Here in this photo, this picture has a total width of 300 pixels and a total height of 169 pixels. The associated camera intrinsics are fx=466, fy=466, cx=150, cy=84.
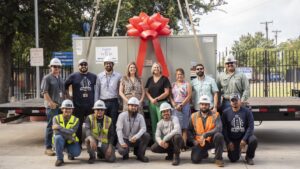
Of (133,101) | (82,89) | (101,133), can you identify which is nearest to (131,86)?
(133,101)

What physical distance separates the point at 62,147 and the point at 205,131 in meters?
2.42

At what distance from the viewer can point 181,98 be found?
28.6 feet

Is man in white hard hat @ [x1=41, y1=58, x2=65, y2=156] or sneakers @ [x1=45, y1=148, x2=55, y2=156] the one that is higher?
man in white hard hat @ [x1=41, y1=58, x2=65, y2=156]

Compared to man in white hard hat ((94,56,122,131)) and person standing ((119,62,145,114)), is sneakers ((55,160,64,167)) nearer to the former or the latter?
man in white hard hat ((94,56,122,131))

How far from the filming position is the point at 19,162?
26.5 feet

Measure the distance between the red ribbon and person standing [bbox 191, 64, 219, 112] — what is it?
130 cm

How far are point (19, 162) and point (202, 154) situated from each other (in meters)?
3.16

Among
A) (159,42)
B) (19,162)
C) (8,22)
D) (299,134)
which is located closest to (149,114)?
(159,42)

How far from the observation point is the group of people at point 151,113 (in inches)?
309

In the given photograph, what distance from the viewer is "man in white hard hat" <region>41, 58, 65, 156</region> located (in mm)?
8688

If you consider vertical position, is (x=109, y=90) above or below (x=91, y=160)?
above

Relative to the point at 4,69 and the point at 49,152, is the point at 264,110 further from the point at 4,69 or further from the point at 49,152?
the point at 4,69

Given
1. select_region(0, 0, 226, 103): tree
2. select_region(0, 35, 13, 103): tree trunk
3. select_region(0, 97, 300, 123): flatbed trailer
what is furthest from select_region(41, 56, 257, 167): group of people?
select_region(0, 35, 13, 103): tree trunk

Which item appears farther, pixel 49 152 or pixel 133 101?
pixel 49 152
